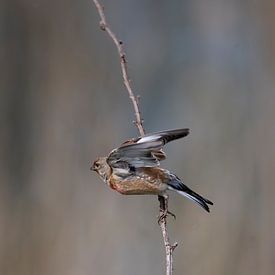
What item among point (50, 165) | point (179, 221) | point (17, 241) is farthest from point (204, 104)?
point (17, 241)

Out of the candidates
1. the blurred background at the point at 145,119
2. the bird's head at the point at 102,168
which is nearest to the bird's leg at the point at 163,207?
the bird's head at the point at 102,168

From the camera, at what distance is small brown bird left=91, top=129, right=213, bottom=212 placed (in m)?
0.98

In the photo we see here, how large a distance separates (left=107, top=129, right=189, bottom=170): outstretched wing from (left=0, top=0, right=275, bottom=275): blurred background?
3.14ft

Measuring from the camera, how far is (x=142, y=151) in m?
1.00

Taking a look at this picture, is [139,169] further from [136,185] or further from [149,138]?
[149,138]

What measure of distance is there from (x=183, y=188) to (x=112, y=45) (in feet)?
3.14

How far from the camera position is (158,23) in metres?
2.04

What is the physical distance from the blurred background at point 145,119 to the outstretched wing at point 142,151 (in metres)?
0.96

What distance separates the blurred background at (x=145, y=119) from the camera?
2035mm

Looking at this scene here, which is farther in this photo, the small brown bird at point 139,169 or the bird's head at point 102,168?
the bird's head at point 102,168

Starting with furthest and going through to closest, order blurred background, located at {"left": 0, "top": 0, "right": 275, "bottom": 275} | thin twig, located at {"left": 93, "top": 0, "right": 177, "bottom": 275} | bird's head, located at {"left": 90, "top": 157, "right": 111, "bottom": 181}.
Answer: blurred background, located at {"left": 0, "top": 0, "right": 275, "bottom": 275}, bird's head, located at {"left": 90, "top": 157, "right": 111, "bottom": 181}, thin twig, located at {"left": 93, "top": 0, "right": 177, "bottom": 275}

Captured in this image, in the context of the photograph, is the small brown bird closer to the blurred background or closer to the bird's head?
the bird's head

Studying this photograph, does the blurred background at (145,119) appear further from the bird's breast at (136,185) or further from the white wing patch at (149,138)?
the white wing patch at (149,138)

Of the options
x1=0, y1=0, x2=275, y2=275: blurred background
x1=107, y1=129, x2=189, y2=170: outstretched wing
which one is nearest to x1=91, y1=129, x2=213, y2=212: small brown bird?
x1=107, y1=129, x2=189, y2=170: outstretched wing
